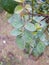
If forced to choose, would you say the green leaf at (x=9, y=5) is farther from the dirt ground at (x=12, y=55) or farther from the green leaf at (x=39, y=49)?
the dirt ground at (x=12, y=55)

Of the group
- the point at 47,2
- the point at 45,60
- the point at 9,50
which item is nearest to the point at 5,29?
the point at 9,50

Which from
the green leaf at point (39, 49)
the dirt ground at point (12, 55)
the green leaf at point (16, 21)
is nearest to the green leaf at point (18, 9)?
the green leaf at point (16, 21)

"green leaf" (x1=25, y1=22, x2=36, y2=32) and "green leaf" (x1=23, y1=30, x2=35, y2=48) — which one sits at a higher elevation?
"green leaf" (x1=25, y1=22, x2=36, y2=32)

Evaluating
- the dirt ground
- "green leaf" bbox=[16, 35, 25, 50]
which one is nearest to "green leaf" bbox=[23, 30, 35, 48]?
"green leaf" bbox=[16, 35, 25, 50]

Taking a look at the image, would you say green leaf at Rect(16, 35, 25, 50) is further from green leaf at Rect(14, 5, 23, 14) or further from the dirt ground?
the dirt ground

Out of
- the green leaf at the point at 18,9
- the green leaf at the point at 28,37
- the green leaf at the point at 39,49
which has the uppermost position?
the green leaf at the point at 18,9

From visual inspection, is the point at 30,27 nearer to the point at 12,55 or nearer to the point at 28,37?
the point at 28,37

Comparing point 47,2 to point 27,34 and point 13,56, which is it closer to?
point 27,34

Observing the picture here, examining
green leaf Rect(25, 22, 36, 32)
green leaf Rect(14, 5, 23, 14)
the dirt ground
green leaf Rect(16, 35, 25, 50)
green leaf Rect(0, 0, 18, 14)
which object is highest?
green leaf Rect(14, 5, 23, 14)

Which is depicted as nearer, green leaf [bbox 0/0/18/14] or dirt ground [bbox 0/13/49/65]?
green leaf [bbox 0/0/18/14]

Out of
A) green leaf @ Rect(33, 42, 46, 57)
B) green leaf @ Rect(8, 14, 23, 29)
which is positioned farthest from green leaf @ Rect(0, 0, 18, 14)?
green leaf @ Rect(33, 42, 46, 57)

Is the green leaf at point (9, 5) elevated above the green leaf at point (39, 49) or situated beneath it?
elevated above

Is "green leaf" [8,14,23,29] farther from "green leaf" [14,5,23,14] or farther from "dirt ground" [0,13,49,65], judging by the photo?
"dirt ground" [0,13,49,65]
